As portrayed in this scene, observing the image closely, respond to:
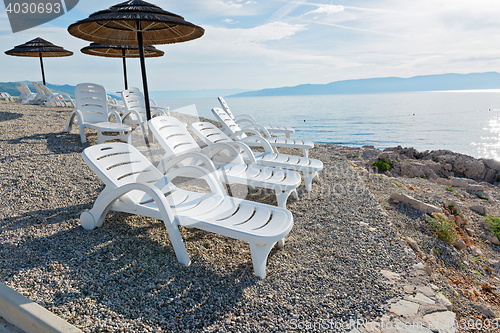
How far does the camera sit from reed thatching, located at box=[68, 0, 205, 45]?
4.73m

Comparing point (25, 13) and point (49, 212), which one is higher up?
point (25, 13)

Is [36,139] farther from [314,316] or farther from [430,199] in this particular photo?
[430,199]

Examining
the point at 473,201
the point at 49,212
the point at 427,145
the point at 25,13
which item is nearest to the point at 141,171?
the point at 49,212

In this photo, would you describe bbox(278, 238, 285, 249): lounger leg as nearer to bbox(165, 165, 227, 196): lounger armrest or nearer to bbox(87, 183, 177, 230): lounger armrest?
bbox(165, 165, 227, 196): lounger armrest

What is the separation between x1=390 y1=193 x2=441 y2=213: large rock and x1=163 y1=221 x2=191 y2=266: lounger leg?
3.38 m

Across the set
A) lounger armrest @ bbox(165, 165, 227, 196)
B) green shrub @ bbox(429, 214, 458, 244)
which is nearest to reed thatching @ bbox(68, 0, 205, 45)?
lounger armrest @ bbox(165, 165, 227, 196)

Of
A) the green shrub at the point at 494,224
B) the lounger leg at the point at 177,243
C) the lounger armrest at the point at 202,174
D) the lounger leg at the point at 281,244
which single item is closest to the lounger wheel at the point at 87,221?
the lounger armrest at the point at 202,174

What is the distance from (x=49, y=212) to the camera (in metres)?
3.22

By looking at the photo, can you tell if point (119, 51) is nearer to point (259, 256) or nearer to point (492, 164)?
point (259, 256)

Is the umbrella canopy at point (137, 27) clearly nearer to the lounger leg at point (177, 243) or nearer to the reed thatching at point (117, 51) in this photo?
the reed thatching at point (117, 51)

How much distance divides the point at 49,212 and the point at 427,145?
970 inches

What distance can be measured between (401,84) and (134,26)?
153385 millimetres

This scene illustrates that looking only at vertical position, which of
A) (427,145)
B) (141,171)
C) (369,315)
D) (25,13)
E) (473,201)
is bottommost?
(427,145)

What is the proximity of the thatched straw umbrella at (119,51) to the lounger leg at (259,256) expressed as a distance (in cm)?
818
